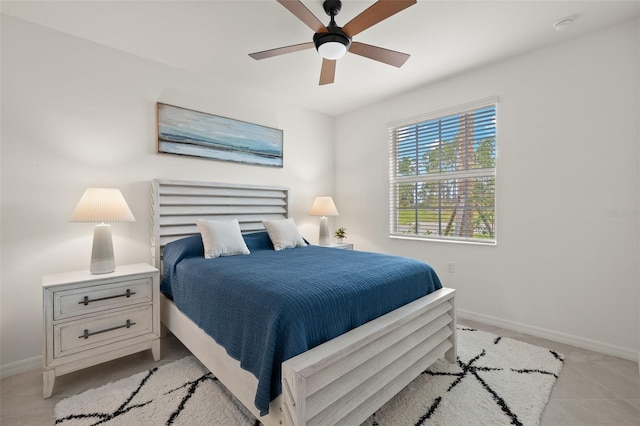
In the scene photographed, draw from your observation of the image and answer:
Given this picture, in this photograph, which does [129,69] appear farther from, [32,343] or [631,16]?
[631,16]

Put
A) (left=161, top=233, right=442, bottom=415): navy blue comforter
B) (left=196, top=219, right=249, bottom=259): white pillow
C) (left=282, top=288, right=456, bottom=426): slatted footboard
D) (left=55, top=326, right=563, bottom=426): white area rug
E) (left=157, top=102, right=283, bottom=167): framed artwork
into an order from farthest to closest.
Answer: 1. (left=157, top=102, right=283, bottom=167): framed artwork
2. (left=196, top=219, right=249, bottom=259): white pillow
3. (left=55, top=326, right=563, bottom=426): white area rug
4. (left=161, top=233, right=442, bottom=415): navy blue comforter
5. (left=282, top=288, right=456, bottom=426): slatted footboard

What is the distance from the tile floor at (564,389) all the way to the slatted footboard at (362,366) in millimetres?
727

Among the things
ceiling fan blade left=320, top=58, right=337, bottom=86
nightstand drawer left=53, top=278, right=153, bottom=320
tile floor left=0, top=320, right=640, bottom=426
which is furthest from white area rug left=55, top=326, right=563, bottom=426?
ceiling fan blade left=320, top=58, right=337, bottom=86

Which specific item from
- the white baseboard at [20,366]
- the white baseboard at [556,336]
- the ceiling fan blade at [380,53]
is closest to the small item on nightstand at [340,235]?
the white baseboard at [556,336]

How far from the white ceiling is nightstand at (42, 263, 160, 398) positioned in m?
1.93

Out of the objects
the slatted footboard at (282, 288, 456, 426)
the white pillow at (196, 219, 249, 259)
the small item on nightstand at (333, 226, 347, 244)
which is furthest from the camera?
the small item on nightstand at (333, 226, 347, 244)

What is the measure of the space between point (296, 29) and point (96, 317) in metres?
2.61

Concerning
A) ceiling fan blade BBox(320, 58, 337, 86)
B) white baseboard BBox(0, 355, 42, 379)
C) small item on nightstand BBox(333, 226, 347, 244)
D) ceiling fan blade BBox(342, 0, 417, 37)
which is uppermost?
ceiling fan blade BBox(342, 0, 417, 37)

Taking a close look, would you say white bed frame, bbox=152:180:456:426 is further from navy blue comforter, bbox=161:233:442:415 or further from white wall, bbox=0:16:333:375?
white wall, bbox=0:16:333:375

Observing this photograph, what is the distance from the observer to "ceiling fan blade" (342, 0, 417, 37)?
168cm

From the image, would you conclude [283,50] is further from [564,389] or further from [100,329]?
[564,389]

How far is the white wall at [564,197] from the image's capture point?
232cm

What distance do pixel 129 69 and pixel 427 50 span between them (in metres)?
2.72

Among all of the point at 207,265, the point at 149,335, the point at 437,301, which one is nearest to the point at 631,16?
the point at 437,301
